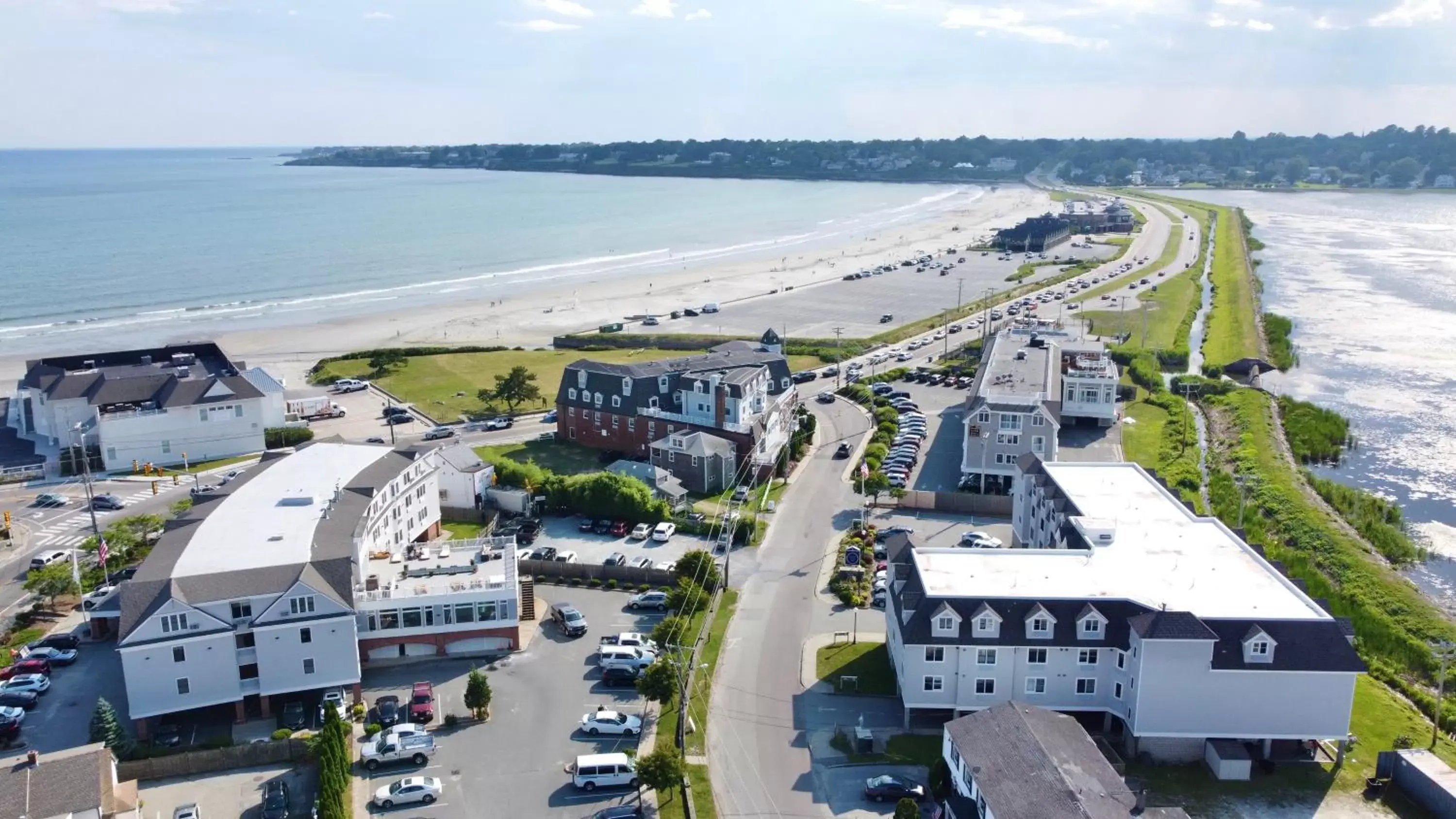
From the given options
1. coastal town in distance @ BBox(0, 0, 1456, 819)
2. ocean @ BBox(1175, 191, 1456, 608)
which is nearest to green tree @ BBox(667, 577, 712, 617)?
coastal town in distance @ BBox(0, 0, 1456, 819)

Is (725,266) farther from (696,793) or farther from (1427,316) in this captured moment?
(696,793)

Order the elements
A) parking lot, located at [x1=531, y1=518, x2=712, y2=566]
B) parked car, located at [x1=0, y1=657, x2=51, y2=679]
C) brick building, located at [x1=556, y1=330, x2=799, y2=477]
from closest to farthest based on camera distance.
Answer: parked car, located at [x1=0, y1=657, x2=51, y2=679], parking lot, located at [x1=531, y1=518, x2=712, y2=566], brick building, located at [x1=556, y1=330, x2=799, y2=477]

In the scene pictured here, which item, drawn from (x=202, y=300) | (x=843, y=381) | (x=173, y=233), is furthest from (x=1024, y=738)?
(x=173, y=233)

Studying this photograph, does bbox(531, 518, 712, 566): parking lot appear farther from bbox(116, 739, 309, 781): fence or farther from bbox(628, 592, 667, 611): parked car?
bbox(116, 739, 309, 781): fence

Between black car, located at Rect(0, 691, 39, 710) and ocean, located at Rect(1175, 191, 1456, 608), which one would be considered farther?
ocean, located at Rect(1175, 191, 1456, 608)

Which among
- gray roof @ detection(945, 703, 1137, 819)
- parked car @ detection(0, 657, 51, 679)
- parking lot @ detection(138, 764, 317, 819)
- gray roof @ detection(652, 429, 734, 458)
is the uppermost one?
gray roof @ detection(652, 429, 734, 458)

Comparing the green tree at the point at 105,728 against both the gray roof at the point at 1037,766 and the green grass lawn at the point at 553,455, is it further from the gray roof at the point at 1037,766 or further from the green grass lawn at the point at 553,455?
the green grass lawn at the point at 553,455

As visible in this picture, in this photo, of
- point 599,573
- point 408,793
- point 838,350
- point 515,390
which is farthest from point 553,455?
point 838,350
